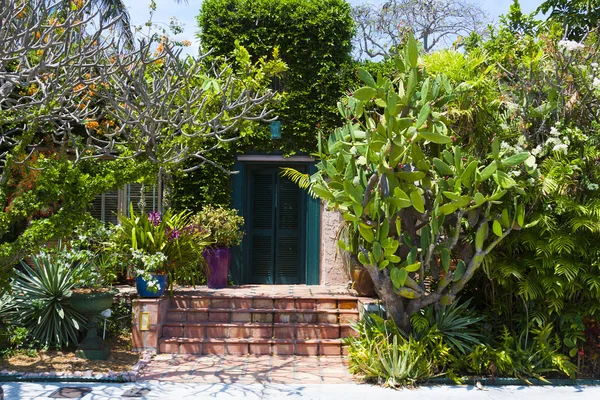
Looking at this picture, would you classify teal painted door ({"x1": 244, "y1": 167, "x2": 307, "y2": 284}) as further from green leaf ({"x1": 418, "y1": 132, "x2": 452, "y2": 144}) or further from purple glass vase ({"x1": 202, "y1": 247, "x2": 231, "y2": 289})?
green leaf ({"x1": 418, "y1": 132, "x2": 452, "y2": 144})

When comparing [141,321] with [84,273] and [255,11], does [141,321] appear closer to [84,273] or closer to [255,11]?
[84,273]

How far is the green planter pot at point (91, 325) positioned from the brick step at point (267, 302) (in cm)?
127

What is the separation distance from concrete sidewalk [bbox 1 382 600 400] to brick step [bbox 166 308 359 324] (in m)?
1.75

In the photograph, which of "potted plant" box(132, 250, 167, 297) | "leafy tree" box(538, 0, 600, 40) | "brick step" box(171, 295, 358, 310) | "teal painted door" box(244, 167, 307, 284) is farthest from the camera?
"teal painted door" box(244, 167, 307, 284)

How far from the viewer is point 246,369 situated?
7309 mm

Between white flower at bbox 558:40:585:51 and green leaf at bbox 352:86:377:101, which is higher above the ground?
white flower at bbox 558:40:585:51

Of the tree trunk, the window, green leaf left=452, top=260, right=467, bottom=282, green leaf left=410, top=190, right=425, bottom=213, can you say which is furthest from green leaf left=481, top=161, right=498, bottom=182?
the window

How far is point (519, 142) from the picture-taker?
7074 mm

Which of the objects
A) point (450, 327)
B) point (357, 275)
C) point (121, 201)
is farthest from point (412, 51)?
point (121, 201)

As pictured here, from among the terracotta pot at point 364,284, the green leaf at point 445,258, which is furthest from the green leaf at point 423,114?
the terracotta pot at point 364,284

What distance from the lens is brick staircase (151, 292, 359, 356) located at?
312 inches

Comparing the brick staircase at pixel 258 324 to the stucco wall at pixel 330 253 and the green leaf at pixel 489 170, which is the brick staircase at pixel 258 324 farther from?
the green leaf at pixel 489 170

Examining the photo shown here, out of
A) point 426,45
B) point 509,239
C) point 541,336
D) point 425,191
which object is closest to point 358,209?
point 425,191

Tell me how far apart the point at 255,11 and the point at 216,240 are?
161 inches
